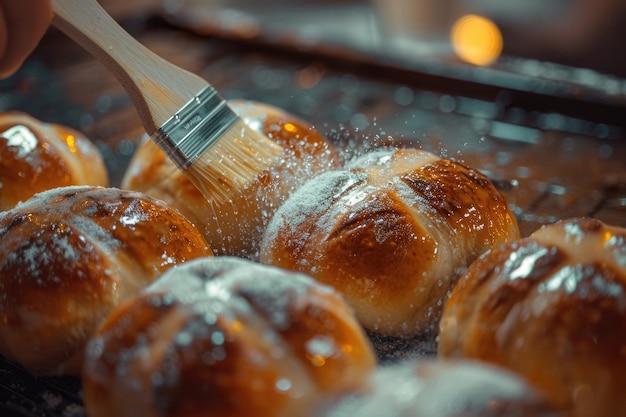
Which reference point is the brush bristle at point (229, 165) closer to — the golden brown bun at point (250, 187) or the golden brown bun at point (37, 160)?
the golden brown bun at point (250, 187)

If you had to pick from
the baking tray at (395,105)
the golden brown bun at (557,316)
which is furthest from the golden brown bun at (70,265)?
the golden brown bun at (557,316)

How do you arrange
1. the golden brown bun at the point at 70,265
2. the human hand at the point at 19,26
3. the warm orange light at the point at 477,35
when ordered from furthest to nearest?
the warm orange light at the point at 477,35
the human hand at the point at 19,26
the golden brown bun at the point at 70,265

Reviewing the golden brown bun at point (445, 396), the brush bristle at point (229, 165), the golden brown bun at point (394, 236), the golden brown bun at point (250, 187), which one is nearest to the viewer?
the golden brown bun at point (445, 396)

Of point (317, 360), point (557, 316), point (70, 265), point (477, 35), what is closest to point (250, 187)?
point (70, 265)

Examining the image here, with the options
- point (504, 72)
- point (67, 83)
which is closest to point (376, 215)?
point (504, 72)

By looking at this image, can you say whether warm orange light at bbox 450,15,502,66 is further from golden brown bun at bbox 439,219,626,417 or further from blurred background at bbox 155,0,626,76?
golden brown bun at bbox 439,219,626,417

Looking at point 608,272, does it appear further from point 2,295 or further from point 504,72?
point 504,72
